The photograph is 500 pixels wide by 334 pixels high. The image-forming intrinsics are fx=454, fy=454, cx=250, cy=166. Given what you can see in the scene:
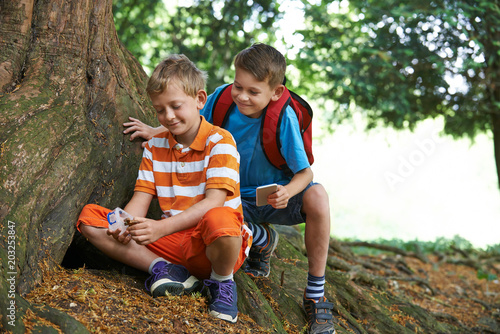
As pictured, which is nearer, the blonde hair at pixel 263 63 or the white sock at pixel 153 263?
the white sock at pixel 153 263

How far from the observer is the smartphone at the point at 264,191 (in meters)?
2.66

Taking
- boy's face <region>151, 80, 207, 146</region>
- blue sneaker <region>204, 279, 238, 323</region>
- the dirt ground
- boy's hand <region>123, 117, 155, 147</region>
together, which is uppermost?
boy's face <region>151, 80, 207, 146</region>

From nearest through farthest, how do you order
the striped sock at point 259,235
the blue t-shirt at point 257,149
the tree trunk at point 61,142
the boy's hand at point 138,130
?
the tree trunk at point 61,142 → the blue t-shirt at point 257,149 → the boy's hand at point 138,130 → the striped sock at point 259,235

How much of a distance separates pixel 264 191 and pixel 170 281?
75 centimetres

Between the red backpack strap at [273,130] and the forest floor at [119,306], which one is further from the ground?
the red backpack strap at [273,130]

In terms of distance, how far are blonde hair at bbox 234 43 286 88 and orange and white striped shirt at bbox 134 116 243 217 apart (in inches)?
18.6

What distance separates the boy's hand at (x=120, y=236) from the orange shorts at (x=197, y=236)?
10 centimetres

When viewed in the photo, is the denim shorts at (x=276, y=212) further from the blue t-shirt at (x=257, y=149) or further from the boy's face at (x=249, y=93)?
the boy's face at (x=249, y=93)

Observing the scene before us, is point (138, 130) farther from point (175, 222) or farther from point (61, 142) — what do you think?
point (175, 222)

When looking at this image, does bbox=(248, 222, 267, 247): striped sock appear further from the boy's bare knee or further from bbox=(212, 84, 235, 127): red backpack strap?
bbox=(212, 84, 235, 127): red backpack strap

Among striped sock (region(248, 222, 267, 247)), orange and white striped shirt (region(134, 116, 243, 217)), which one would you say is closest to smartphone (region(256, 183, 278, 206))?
orange and white striped shirt (region(134, 116, 243, 217))

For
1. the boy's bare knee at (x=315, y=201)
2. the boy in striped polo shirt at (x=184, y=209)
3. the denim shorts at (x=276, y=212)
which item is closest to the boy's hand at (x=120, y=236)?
the boy in striped polo shirt at (x=184, y=209)

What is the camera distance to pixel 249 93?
297 centimetres

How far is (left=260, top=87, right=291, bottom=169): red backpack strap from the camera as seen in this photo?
2973 millimetres
